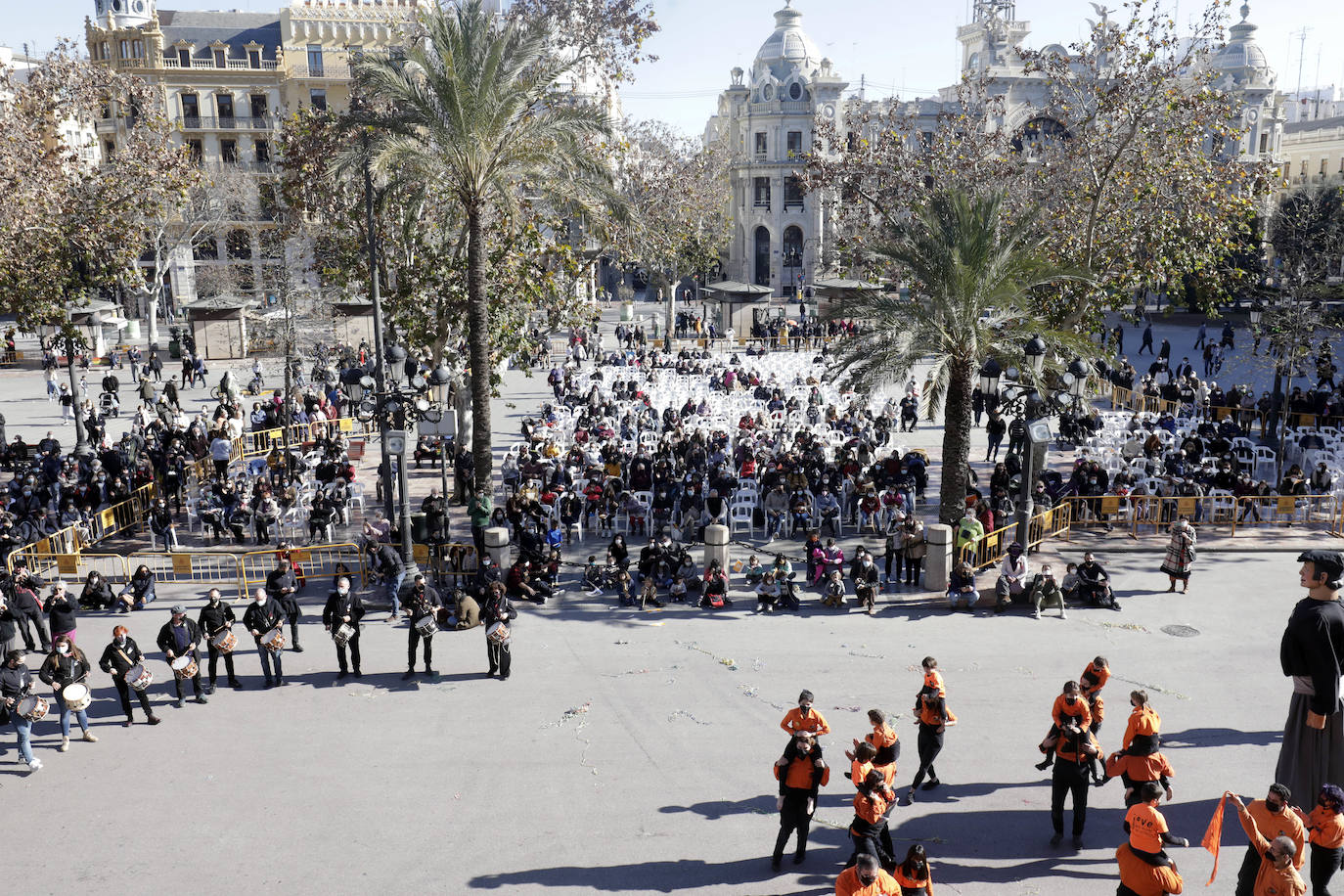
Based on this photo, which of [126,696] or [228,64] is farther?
[228,64]

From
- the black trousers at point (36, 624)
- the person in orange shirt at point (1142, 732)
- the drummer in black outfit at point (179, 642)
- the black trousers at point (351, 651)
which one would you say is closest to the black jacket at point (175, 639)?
the drummer in black outfit at point (179, 642)

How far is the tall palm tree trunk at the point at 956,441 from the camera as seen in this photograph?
17000 millimetres

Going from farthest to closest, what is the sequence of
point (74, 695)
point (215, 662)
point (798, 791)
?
point (215, 662)
point (74, 695)
point (798, 791)

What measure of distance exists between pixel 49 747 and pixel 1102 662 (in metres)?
11.3

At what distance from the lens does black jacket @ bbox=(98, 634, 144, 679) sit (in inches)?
457

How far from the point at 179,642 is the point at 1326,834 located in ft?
38.2

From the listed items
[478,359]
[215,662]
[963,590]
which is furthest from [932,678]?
[478,359]

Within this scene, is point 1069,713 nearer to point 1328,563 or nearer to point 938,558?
point 1328,563

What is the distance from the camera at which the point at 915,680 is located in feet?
41.5

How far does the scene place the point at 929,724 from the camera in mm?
9789

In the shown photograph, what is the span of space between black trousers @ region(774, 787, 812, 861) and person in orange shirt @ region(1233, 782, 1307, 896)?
323 cm

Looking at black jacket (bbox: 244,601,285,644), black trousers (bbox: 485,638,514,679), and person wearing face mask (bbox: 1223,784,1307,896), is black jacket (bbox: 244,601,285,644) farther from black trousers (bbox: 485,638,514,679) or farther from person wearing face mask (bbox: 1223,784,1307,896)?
person wearing face mask (bbox: 1223,784,1307,896)

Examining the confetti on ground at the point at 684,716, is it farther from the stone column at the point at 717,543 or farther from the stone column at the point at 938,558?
the stone column at the point at 938,558

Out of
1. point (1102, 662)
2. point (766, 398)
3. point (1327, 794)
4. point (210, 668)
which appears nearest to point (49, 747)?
point (210, 668)
